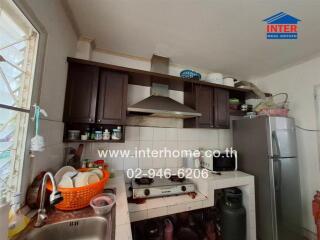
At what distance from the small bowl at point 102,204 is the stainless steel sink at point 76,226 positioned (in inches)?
1.1

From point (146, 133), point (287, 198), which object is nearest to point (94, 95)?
point (146, 133)

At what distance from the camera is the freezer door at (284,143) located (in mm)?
1621

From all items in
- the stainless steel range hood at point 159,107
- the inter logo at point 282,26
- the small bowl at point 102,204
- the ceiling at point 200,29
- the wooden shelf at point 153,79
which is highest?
the inter logo at point 282,26

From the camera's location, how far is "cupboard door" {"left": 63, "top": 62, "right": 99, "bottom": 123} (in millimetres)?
1355

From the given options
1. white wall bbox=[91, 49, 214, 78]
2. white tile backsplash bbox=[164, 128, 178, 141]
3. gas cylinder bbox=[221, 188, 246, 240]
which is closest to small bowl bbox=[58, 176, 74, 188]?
white tile backsplash bbox=[164, 128, 178, 141]

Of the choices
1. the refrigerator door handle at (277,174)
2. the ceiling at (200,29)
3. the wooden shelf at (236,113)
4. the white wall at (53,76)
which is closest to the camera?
the white wall at (53,76)

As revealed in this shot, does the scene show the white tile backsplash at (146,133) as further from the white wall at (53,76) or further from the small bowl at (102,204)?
the small bowl at (102,204)

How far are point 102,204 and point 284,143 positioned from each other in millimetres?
2007

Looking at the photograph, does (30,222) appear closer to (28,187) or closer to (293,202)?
(28,187)

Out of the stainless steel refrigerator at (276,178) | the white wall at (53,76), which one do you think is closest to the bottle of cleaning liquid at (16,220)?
the white wall at (53,76)

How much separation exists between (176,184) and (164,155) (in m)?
0.55

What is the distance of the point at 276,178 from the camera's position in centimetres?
158

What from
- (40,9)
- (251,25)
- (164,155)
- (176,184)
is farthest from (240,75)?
(40,9)

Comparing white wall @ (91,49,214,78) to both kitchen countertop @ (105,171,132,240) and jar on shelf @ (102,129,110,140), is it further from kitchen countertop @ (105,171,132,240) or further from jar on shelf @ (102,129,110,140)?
kitchen countertop @ (105,171,132,240)
